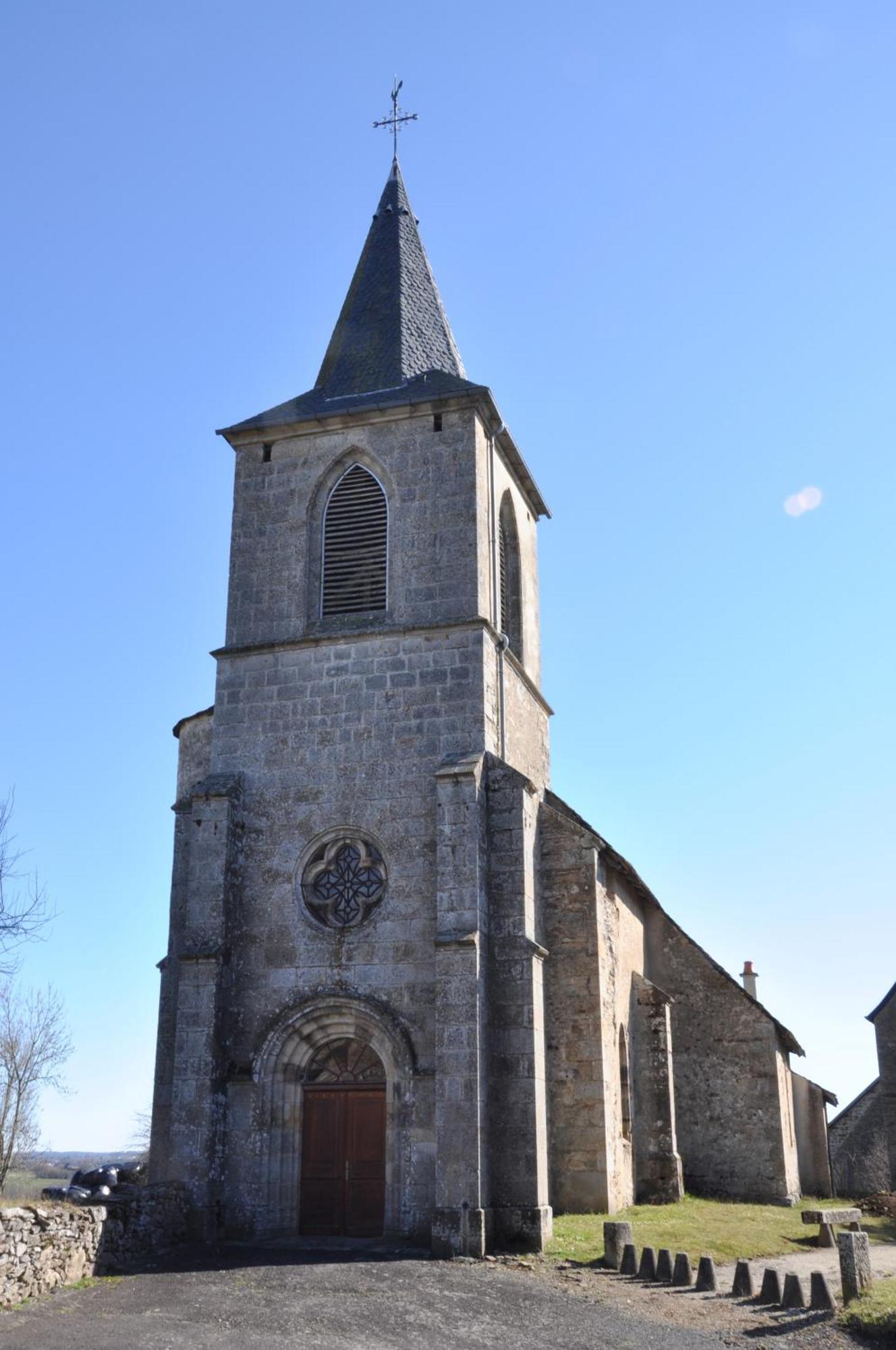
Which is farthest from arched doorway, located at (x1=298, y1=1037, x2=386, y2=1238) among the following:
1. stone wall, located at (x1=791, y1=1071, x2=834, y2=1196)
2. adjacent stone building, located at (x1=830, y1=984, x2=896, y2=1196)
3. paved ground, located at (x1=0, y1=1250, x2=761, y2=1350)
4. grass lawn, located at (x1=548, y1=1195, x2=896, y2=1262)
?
adjacent stone building, located at (x1=830, y1=984, x2=896, y2=1196)

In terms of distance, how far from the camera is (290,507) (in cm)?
2052

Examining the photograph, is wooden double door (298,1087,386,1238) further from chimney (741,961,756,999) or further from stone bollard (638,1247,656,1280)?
chimney (741,961,756,999)

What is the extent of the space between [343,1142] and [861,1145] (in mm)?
20090

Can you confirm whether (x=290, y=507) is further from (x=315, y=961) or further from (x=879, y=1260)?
(x=879, y=1260)

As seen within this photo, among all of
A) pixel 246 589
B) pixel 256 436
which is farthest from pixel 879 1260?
pixel 256 436

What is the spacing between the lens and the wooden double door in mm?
16641

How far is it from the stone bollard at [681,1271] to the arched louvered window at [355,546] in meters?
10.3

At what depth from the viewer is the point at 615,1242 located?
14.5 meters

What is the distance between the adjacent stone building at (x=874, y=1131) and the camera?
1140 inches

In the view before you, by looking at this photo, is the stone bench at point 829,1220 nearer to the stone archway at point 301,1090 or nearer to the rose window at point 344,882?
the stone archway at point 301,1090

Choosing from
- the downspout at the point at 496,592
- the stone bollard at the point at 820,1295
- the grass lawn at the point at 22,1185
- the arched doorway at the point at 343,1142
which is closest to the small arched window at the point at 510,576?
the downspout at the point at 496,592

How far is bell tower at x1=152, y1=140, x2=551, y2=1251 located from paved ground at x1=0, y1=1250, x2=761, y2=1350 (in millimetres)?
2036

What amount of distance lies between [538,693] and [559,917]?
14.4ft

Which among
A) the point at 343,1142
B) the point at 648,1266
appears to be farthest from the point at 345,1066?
the point at 648,1266
